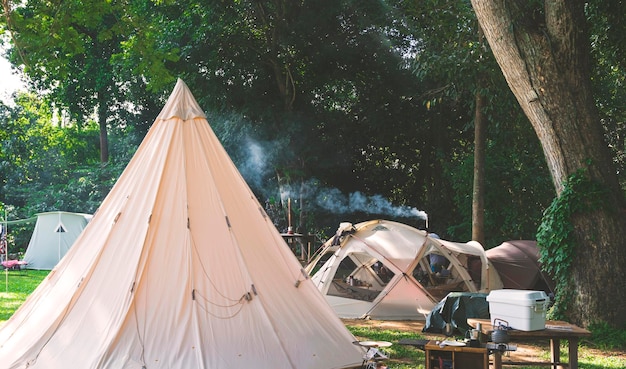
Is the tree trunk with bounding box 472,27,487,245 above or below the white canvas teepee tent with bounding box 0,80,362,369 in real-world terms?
above

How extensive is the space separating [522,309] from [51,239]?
17.5 metres

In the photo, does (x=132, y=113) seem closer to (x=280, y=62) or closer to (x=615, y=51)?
(x=280, y=62)

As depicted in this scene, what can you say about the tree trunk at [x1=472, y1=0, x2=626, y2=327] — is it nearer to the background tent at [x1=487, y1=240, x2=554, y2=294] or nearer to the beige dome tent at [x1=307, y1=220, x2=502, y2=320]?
the beige dome tent at [x1=307, y1=220, x2=502, y2=320]

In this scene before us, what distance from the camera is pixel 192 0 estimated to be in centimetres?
1736

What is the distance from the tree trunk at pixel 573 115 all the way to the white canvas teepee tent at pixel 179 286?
3812mm

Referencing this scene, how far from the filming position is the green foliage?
878 cm

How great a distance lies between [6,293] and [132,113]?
1172cm

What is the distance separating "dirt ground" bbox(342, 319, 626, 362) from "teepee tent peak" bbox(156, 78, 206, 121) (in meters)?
4.03

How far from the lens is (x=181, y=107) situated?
7156 mm

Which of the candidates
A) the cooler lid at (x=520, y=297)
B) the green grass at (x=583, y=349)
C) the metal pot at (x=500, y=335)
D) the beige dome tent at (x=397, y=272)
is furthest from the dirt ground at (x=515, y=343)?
the metal pot at (x=500, y=335)

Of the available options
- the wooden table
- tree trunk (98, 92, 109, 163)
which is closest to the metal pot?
the wooden table

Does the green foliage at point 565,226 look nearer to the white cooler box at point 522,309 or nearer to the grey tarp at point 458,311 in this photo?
the grey tarp at point 458,311

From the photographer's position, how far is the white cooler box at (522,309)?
550cm

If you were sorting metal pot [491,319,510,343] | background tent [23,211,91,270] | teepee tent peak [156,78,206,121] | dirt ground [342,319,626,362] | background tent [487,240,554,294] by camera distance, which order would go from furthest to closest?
1. background tent [23,211,91,270]
2. background tent [487,240,554,294]
3. dirt ground [342,319,626,362]
4. teepee tent peak [156,78,206,121]
5. metal pot [491,319,510,343]
